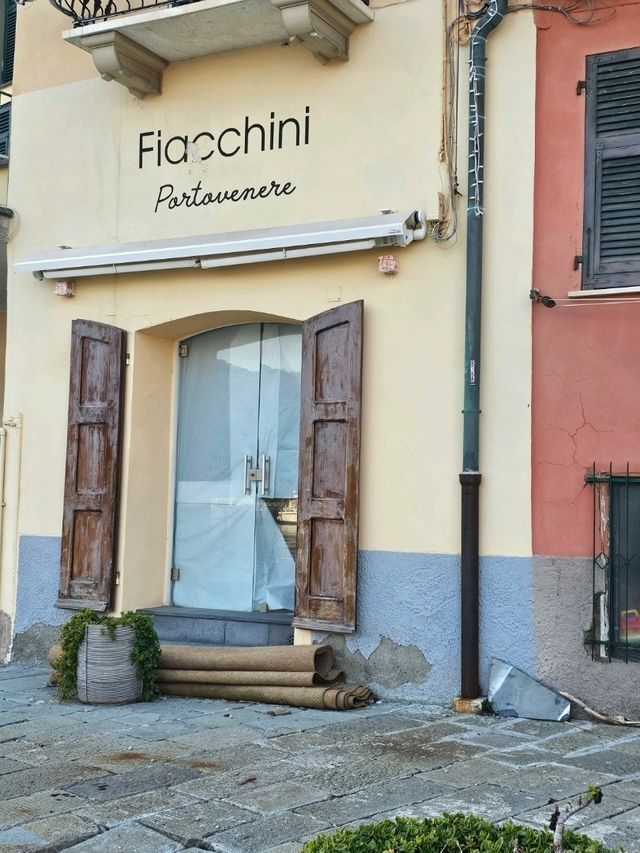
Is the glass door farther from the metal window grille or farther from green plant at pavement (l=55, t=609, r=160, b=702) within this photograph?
the metal window grille

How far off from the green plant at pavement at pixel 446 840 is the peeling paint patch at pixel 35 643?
20.6 ft

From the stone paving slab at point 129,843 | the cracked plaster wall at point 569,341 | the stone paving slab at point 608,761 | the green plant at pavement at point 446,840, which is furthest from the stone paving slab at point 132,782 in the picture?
the cracked plaster wall at point 569,341

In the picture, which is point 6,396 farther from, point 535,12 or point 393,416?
point 535,12

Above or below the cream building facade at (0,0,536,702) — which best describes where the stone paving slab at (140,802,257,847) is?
below

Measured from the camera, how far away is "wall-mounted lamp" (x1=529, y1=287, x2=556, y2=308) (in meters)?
6.92

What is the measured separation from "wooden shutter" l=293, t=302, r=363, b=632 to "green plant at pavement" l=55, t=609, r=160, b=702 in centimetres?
108

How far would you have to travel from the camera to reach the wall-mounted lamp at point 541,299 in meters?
6.92

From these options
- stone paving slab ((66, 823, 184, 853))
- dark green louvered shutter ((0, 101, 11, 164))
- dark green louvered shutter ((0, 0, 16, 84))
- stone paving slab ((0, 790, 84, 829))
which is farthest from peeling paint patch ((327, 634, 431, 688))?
dark green louvered shutter ((0, 0, 16, 84))

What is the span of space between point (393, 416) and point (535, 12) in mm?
2941

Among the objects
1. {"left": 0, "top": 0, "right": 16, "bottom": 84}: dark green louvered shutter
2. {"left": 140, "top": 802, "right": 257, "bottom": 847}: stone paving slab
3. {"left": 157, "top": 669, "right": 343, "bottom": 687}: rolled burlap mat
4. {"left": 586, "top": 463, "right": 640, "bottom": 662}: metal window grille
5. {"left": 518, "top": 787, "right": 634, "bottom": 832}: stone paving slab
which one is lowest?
{"left": 140, "top": 802, "right": 257, "bottom": 847}: stone paving slab

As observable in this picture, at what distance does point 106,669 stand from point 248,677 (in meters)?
0.99

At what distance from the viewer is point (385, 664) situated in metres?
7.36

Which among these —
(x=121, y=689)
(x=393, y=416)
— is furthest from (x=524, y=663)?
(x=121, y=689)

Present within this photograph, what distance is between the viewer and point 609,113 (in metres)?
6.94
